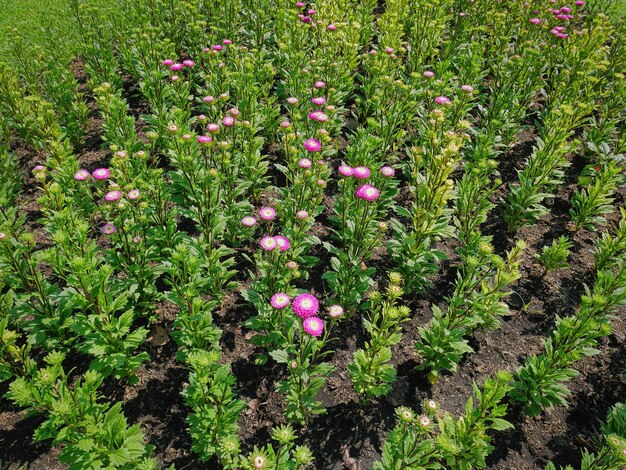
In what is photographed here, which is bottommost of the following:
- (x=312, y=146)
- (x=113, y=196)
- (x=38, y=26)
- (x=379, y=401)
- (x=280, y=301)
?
(x=379, y=401)

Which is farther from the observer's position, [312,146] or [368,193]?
[312,146]

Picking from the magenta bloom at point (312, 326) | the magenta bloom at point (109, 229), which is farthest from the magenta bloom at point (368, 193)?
the magenta bloom at point (109, 229)

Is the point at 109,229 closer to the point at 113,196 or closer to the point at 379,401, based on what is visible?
the point at 113,196

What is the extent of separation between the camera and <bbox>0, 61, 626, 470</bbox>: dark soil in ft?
10.8

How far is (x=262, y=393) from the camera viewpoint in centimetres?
361

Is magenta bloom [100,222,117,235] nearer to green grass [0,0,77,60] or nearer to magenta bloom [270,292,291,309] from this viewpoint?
magenta bloom [270,292,291,309]

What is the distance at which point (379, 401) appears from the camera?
3.63m

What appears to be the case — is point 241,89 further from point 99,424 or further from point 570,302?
point 570,302

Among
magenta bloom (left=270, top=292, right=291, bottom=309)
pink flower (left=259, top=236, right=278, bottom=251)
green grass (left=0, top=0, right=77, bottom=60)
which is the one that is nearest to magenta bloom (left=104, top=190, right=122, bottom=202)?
→ pink flower (left=259, top=236, right=278, bottom=251)

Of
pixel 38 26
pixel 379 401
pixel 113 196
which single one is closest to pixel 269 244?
pixel 113 196

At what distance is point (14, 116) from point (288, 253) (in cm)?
481

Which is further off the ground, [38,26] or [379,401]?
[38,26]

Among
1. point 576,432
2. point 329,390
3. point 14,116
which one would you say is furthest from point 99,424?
point 14,116

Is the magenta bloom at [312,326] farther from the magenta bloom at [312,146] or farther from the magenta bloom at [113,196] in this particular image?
the magenta bloom at [113,196]
